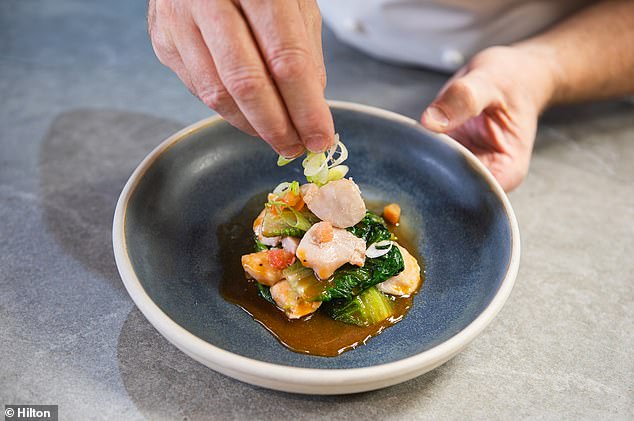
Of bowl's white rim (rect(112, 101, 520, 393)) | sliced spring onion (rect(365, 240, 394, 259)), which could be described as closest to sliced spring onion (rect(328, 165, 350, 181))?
sliced spring onion (rect(365, 240, 394, 259))

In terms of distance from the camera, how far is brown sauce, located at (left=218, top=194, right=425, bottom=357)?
1.68 meters

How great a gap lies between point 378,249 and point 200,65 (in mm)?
761

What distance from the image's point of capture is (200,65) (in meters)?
1.59

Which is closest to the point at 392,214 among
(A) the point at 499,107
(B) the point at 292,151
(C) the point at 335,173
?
(C) the point at 335,173

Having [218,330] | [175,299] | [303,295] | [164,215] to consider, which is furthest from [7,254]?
[303,295]

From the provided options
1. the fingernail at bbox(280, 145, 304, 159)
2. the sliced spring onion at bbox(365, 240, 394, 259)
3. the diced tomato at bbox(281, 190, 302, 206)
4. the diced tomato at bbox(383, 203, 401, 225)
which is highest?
the fingernail at bbox(280, 145, 304, 159)

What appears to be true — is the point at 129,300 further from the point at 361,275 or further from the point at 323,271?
the point at 361,275

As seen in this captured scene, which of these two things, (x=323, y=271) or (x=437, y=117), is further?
(x=437, y=117)

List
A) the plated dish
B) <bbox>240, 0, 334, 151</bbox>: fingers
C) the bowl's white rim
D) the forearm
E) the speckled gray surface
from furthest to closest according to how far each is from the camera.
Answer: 1. the forearm
2. the plated dish
3. the speckled gray surface
4. <bbox>240, 0, 334, 151</bbox>: fingers
5. the bowl's white rim

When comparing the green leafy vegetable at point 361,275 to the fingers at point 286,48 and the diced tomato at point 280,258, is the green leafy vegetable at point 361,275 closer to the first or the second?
the diced tomato at point 280,258

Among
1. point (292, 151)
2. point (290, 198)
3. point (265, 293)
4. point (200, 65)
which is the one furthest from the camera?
point (290, 198)

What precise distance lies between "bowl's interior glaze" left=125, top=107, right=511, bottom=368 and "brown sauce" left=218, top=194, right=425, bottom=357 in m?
0.02

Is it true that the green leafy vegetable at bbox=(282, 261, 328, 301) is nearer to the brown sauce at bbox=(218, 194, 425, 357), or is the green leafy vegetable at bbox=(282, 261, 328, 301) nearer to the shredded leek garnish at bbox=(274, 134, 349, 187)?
the brown sauce at bbox=(218, 194, 425, 357)

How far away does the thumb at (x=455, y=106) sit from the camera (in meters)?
2.21
